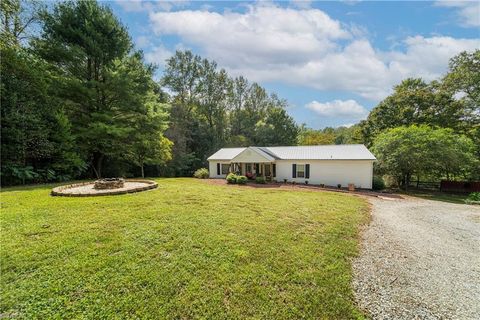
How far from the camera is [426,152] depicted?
15.6m

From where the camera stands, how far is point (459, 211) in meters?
10.7

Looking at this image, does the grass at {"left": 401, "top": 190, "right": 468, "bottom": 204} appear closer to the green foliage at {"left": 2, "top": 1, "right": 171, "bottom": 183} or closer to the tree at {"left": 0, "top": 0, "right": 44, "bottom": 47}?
the green foliage at {"left": 2, "top": 1, "right": 171, "bottom": 183}

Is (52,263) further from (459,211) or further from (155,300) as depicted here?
(459,211)

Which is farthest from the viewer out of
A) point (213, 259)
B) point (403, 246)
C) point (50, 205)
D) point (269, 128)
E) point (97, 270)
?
point (269, 128)

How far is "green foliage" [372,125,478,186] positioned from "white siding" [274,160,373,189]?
88.9 inches

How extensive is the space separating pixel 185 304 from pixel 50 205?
6275 millimetres

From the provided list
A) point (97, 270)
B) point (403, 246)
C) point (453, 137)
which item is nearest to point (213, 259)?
point (97, 270)

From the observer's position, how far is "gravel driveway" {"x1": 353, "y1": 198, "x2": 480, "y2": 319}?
3.64 meters

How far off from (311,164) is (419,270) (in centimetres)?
1457

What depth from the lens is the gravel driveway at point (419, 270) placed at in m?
3.64

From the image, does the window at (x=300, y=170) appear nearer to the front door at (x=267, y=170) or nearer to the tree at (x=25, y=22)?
the front door at (x=267, y=170)

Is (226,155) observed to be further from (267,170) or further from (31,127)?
(31,127)

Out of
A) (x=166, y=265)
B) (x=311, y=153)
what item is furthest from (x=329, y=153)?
(x=166, y=265)

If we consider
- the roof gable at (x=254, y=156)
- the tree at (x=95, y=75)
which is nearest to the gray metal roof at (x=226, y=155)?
the roof gable at (x=254, y=156)
